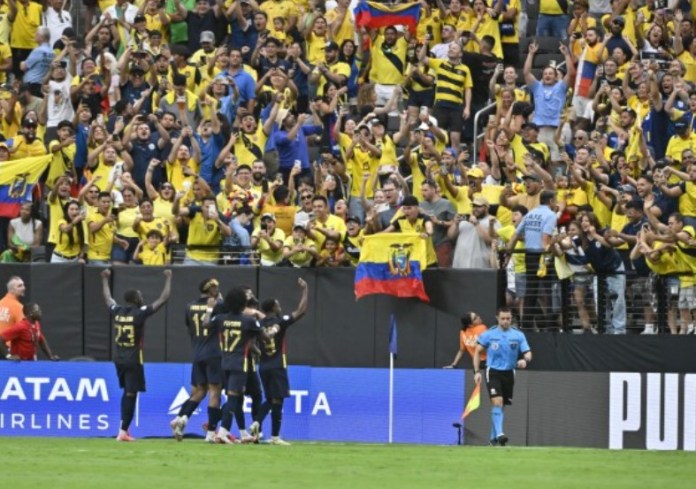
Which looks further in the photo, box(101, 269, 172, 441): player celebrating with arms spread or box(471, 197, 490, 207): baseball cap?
box(471, 197, 490, 207): baseball cap

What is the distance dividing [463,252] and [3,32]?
1112cm

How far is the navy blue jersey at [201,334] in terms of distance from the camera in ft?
83.9

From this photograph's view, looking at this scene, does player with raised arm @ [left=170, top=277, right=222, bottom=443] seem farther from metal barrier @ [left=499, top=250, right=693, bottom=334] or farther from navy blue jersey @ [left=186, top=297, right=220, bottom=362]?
metal barrier @ [left=499, top=250, right=693, bottom=334]

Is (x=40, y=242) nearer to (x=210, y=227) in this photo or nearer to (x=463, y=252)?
(x=210, y=227)

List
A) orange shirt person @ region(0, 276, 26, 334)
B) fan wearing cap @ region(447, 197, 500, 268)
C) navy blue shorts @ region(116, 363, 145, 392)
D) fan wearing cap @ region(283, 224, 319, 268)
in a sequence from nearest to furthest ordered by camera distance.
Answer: navy blue shorts @ region(116, 363, 145, 392) → fan wearing cap @ region(447, 197, 500, 268) → fan wearing cap @ region(283, 224, 319, 268) → orange shirt person @ region(0, 276, 26, 334)

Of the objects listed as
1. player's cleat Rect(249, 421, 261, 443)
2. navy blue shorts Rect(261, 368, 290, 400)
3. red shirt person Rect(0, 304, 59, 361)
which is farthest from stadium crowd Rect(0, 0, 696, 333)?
player's cleat Rect(249, 421, 261, 443)

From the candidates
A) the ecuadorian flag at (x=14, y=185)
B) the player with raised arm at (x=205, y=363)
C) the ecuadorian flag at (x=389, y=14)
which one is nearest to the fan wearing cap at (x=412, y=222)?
the player with raised arm at (x=205, y=363)

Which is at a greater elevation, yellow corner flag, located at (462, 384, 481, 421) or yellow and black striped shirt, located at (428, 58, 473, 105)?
yellow and black striped shirt, located at (428, 58, 473, 105)

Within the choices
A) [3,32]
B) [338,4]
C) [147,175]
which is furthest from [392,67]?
[3,32]

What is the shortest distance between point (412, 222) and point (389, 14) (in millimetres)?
6294

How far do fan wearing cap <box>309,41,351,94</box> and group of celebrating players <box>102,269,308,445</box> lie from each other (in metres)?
7.31

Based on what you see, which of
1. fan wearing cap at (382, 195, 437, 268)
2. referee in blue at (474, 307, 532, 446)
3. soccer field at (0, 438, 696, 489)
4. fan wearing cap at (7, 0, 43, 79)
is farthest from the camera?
fan wearing cap at (7, 0, 43, 79)

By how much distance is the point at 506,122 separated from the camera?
30.5m

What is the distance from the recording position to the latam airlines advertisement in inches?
1121
